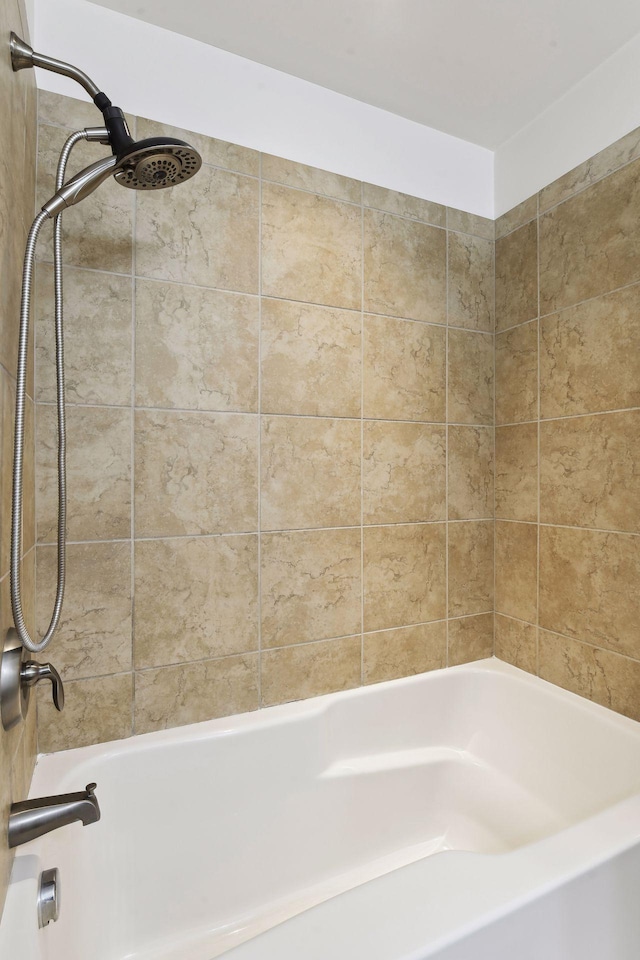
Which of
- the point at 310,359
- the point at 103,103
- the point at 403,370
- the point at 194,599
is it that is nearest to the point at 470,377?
the point at 403,370

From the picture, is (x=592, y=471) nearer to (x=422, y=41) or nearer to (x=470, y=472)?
(x=470, y=472)

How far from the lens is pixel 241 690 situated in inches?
59.4

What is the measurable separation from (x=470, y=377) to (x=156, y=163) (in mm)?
1249

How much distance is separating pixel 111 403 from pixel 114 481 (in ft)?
0.67

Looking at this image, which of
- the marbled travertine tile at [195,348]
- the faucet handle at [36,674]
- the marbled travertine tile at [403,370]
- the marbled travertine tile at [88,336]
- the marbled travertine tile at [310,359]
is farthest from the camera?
the marbled travertine tile at [403,370]

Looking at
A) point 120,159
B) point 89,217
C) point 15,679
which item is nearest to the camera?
point 15,679

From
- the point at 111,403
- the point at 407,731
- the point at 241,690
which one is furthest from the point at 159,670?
the point at 407,731

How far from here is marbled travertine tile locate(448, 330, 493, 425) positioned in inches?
73.1

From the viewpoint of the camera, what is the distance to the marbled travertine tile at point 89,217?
1275mm

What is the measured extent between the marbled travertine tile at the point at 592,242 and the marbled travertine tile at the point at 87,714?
1.75 metres

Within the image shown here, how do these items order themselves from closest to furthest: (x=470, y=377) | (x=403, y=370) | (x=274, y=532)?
(x=274, y=532) < (x=403, y=370) < (x=470, y=377)

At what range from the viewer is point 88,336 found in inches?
52.2

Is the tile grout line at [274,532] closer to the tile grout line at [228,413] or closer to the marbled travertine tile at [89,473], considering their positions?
the marbled travertine tile at [89,473]

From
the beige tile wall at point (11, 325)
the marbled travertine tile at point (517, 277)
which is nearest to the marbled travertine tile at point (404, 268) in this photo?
the marbled travertine tile at point (517, 277)
